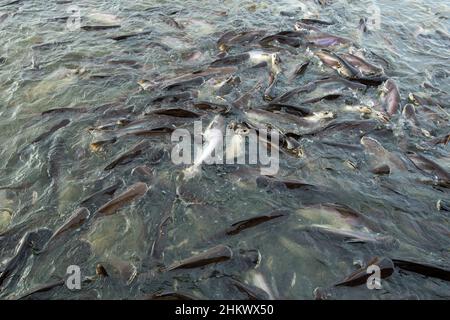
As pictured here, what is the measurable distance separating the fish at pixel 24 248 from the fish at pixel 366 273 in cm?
363

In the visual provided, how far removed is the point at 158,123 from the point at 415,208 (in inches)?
164

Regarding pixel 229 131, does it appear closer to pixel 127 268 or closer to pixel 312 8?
pixel 127 268

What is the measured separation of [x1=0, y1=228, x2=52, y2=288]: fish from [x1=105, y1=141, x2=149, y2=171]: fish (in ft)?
4.42

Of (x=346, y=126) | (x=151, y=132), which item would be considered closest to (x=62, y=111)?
(x=151, y=132)

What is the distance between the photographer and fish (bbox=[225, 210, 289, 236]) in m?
5.36

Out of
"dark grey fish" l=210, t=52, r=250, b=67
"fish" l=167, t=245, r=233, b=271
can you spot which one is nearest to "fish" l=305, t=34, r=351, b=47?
"dark grey fish" l=210, t=52, r=250, b=67

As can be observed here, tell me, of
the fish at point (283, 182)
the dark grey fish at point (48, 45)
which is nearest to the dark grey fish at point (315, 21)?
the dark grey fish at point (48, 45)

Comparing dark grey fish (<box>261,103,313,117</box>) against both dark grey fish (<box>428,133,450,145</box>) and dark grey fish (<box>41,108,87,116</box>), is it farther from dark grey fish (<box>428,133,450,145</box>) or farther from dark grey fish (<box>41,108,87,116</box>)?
dark grey fish (<box>41,108,87,116</box>)

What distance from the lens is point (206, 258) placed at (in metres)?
4.93

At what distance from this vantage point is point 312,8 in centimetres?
1147

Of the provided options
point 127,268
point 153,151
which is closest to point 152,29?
point 153,151

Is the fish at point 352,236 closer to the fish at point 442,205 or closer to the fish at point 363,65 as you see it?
the fish at point 442,205

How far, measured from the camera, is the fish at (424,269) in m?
4.84
